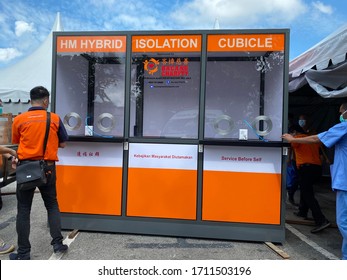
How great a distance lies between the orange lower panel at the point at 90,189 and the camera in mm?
4156

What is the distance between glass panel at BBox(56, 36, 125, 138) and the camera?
420 centimetres

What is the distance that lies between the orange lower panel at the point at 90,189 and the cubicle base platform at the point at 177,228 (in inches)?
4.5

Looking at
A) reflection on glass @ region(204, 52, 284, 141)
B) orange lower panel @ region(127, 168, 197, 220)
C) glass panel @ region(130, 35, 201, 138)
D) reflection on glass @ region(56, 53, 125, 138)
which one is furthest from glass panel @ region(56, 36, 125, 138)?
reflection on glass @ region(204, 52, 284, 141)

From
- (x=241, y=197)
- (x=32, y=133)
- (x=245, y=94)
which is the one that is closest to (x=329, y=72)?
(x=245, y=94)

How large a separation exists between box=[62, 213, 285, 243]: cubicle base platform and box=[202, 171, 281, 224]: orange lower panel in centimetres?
9

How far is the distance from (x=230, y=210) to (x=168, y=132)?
1472mm

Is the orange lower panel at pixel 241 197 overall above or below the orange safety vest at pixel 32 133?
below

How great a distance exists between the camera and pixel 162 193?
4094 millimetres

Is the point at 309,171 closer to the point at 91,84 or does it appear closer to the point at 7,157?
the point at 91,84

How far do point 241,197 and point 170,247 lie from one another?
3.63 ft

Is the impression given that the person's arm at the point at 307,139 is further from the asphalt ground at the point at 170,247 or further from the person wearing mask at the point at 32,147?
the person wearing mask at the point at 32,147

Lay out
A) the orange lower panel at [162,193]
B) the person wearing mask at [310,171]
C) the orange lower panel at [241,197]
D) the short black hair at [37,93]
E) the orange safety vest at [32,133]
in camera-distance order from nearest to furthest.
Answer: the orange safety vest at [32,133] → the short black hair at [37,93] → the orange lower panel at [241,197] → the orange lower panel at [162,193] → the person wearing mask at [310,171]

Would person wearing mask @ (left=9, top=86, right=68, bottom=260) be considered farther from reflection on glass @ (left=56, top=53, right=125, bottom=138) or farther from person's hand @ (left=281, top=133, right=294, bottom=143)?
person's hand @ (left=281, top=133, right=294, bottom=143)

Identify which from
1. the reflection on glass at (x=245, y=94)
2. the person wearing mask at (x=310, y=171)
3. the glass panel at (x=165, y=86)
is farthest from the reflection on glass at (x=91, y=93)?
the person wearing mask at (x=310, y=171)
